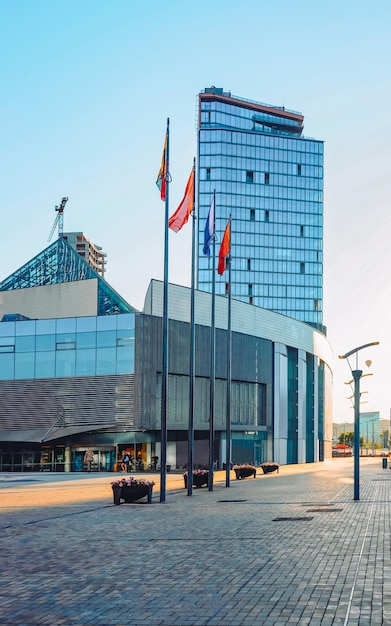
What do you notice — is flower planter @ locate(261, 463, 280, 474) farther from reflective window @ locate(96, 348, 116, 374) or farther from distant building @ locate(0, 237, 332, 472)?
reflective window @ locate(96, 348, 116, 374)

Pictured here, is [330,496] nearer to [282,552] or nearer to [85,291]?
[282,552]

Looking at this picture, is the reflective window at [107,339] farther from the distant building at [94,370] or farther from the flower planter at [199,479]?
the flower planter at [199,479]

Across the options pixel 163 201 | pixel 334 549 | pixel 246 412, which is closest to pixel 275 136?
pixel 246 412

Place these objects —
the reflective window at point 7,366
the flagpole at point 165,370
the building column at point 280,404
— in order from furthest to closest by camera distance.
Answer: the building column at point 280,404
the reflective window at point 7,366
the flagpole at point 165,370

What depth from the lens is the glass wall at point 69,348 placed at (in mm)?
66062

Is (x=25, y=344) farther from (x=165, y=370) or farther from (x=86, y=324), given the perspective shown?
(x=165, y=370)

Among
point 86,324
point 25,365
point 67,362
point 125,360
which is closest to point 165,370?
point 125,360

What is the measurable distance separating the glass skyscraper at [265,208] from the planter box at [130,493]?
429 ft

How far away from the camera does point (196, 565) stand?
15.0 metres

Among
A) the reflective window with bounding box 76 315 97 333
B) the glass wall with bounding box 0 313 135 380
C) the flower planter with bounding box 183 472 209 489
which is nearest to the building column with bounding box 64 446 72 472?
Answer: the glass wall with bounding box 0 313 135 380

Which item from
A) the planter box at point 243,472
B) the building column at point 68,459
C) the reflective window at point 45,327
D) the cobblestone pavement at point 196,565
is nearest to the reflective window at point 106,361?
the reflective window at point 45,327

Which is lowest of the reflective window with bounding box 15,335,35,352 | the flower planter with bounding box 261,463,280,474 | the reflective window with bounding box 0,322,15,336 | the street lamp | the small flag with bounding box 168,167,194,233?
the flower planter with bounding box 261,463,280,474

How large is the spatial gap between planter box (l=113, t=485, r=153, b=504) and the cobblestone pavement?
4.17 ft

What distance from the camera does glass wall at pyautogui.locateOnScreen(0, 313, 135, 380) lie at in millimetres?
66062
